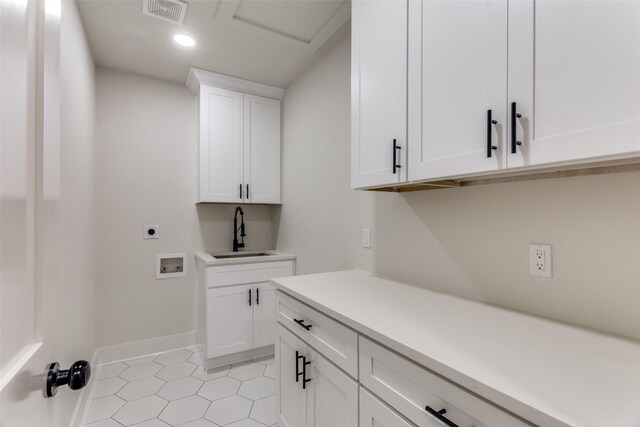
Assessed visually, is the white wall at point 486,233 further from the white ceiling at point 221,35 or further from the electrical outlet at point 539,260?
the white ceiling at point 221,35

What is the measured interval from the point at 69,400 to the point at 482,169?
2247 mm

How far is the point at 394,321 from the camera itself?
3.37 ft

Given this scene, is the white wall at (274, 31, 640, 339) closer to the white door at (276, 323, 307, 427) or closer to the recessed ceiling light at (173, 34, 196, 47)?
the white door at (276, 323, 307, 427)

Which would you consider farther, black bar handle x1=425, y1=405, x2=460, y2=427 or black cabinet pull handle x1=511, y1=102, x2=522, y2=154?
black cabinet pull handle x1=511, y1=102, x2=522, y2=154

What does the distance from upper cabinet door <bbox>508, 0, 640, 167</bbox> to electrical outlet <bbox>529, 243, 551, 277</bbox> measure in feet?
1.25

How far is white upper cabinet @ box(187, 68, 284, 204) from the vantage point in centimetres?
270

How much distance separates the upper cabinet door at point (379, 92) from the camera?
1.29 m

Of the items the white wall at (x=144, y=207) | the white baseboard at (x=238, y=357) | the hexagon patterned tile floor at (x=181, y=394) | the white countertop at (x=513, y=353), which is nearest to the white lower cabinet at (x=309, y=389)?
the white countertop at (x=513, y=353)

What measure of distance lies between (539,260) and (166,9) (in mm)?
2398

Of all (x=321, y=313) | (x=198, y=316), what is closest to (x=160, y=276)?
(x=198, y=316)

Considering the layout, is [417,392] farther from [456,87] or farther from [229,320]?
[229,320]

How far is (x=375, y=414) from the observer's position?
958 mm

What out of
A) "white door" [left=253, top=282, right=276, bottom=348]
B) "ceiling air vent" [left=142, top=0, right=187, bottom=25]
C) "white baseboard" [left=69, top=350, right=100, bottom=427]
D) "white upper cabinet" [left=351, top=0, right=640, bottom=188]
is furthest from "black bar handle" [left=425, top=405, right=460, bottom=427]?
"ceiling air vent" [left=142, top=0, right=187, bottom=25]

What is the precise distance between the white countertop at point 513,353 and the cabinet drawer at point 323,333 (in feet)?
0.18
